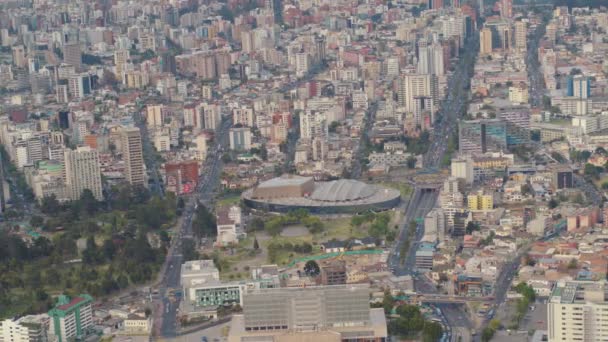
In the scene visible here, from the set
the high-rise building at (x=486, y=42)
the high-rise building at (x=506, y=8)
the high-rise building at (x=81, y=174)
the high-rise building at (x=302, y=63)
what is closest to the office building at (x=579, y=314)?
the high-rise building at (x=81, y=174)

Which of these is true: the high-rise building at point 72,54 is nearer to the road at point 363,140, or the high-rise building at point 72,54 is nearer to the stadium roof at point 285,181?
the road at point 363,140

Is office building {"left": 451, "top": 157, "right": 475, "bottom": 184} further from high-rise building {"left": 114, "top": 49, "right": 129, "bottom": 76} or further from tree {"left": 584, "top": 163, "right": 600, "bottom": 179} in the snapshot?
high-rise building {"left": 114, "top": 49, "right": 129, "bottom": 76}

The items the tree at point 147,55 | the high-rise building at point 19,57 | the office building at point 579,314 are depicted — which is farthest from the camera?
the tree at point 147,55

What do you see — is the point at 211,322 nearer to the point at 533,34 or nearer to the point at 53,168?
the point at 53,168

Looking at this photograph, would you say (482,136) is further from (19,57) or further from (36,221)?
(19,57)

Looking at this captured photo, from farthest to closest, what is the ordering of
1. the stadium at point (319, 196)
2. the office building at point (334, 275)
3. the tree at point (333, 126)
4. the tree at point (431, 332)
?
1. the tree at point (333, 126)
2. the stadium at point (319, 196)
3. the office building at point (334, 275)
4. the tree at point (431, 332)

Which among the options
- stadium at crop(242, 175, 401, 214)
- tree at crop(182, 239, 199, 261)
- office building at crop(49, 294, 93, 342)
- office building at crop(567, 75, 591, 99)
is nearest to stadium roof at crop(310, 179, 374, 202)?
stadium at crop(242, 175, 401, 214)

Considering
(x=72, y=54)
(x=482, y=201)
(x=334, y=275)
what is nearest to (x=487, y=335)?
(x=334, y=275)
